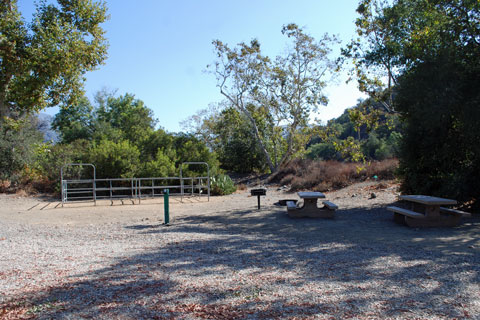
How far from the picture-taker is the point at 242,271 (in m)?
4.54

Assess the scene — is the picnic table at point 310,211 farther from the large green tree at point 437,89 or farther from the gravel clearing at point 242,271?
the large green tree at point 437,89

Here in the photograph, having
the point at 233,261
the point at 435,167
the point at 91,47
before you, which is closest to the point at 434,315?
the point at 233,261

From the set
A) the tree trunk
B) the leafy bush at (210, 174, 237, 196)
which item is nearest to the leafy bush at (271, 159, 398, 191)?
the leafy bush at (210, 174, 237, 196)

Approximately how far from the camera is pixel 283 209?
1170cm

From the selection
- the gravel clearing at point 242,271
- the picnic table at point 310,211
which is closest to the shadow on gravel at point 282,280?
the gravel clearing at point 242,271

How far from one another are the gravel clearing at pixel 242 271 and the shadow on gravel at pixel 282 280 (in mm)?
13

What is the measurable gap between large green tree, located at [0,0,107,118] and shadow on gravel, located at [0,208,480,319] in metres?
8.92

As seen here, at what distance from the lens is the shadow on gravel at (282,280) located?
10.6 ft

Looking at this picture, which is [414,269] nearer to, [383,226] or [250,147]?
[383,226]

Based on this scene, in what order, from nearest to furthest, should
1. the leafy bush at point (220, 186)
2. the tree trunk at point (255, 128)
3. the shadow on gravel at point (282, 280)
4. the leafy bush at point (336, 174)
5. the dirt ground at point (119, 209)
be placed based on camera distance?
the shadow on gravel at point (282, 280), the dirt ground at point (119, 209), the leafy bush at point (220, 186), the leafy bush at point (336, 174), the tree trunk at point (255, 128)

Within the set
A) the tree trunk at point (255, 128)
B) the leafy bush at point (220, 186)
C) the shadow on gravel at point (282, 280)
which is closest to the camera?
the shadow on gravel at point (282, 280)

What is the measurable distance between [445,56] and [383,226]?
4417 mm

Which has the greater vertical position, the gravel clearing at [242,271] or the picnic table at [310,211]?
the picnic table at [310,211]

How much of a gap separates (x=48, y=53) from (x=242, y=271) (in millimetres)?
11440
